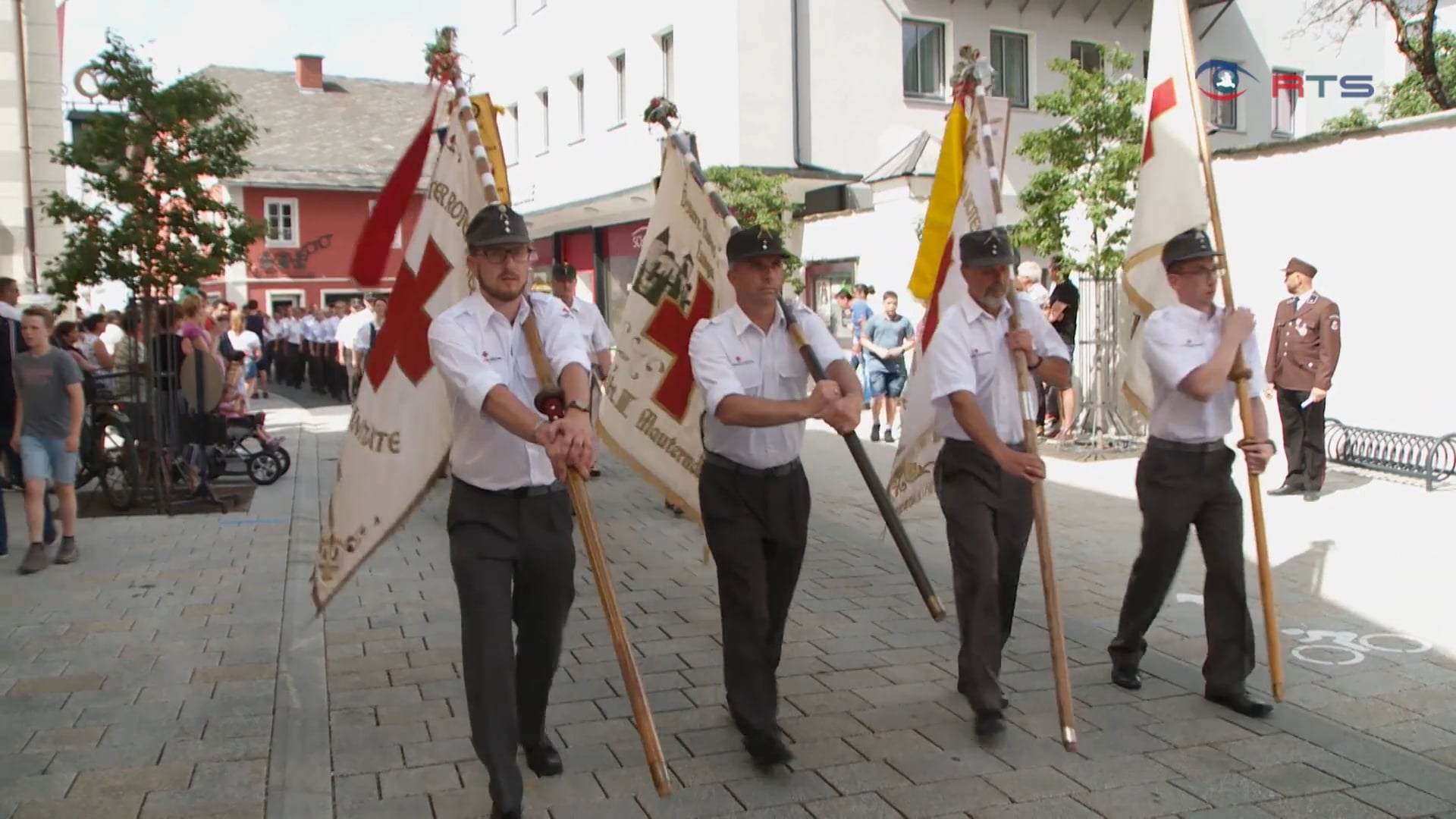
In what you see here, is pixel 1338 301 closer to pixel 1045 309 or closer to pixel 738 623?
pixel 1045 309

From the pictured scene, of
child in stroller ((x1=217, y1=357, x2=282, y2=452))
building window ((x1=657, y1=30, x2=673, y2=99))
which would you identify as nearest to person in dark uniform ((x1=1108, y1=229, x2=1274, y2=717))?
child in stroller ((x1=217, y1=357, x2=282, y2=452))

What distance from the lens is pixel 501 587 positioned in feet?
14.7

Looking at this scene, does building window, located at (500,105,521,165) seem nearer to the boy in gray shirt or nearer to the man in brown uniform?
the boy in gray shirt

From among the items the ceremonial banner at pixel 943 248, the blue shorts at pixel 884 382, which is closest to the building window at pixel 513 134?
the blue shorts at pixel 884 382

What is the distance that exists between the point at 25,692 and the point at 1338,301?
1182 cm

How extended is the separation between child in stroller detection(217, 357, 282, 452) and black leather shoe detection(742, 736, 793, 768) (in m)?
8.97

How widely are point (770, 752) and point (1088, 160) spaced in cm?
1125

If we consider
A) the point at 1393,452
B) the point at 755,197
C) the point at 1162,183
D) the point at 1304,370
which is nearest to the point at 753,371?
the point at 1162,183

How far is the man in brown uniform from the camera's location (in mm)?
10594

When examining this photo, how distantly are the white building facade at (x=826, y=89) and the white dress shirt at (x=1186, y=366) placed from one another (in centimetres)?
1369

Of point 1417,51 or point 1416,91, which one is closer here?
point 1417,51

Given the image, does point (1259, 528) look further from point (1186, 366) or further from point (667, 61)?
point (667, 61)

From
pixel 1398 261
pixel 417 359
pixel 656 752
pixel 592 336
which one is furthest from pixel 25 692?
pixel 1398 261

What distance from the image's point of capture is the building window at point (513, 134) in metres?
33.3
